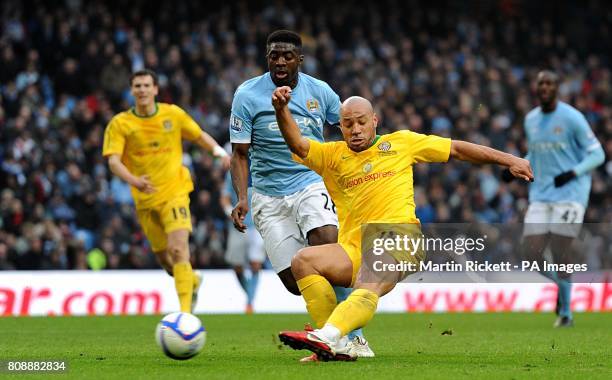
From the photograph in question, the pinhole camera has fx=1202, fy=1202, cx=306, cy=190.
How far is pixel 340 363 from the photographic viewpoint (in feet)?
25.6

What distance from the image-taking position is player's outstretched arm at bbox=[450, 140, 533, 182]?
767 cm

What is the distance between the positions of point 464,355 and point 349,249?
130cm

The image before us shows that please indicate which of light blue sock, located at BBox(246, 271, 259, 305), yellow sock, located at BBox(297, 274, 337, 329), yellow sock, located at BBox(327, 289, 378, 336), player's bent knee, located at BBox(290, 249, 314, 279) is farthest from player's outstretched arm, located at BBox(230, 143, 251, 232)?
light blue sock, located at BBox(246, 271, 259, 305)

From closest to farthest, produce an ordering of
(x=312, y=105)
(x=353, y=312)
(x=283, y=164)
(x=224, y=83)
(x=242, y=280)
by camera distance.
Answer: (x=353, y=312), (x=312, y=105), (x=283, y=164), (x=242, y=280), (x=224, y=83)

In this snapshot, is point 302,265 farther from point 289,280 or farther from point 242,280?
point 242,280

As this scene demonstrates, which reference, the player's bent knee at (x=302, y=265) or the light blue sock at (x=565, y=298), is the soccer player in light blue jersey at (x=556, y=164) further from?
the player's bent knee at (x=302, y=265)

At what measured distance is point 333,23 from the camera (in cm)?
2631

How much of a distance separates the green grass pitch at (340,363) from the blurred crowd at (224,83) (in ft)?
15.5

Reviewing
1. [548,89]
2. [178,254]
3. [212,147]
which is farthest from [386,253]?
[548,89]

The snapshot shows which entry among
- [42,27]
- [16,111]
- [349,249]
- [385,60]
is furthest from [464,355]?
[385,60]

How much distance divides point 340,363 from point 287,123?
1.60m

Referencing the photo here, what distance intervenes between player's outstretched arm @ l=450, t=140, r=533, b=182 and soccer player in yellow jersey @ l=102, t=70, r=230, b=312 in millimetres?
4589

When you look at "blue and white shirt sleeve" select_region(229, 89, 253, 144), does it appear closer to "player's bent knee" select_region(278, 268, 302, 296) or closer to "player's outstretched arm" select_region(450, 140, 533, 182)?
"player's bent knee" select_region(278, 268, 302, 296)

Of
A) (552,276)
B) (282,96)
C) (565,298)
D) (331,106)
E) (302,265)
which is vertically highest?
(282,96)
